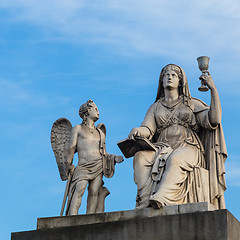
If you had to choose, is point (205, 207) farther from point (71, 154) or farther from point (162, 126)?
point (71, 154)

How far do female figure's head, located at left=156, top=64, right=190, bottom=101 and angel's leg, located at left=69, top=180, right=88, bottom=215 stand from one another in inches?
107

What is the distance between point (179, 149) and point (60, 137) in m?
2.96

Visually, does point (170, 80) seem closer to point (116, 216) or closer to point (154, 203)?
point (154, 203)

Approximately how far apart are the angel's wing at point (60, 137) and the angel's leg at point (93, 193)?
0.93m

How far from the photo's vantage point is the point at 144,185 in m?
15.7

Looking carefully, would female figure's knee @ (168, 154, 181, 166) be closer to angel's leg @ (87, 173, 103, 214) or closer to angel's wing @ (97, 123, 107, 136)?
angel's leg @ (87, 173, 103, 214)

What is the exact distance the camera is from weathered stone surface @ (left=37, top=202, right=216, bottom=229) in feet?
48.6

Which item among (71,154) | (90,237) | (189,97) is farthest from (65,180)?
(189,97)

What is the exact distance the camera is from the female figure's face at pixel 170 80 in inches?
661

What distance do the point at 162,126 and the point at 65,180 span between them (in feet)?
7.92

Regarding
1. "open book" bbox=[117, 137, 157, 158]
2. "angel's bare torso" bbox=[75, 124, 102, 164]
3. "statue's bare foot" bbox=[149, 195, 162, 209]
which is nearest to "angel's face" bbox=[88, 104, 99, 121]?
"angel's bare torso" bbox=[75, 124, 102, 164]

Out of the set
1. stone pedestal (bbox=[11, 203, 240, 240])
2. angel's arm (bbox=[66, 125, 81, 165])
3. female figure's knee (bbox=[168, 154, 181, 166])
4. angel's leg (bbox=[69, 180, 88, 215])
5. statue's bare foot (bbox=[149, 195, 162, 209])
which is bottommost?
stone pedestal (bbox=[11, 203, 240, 240])

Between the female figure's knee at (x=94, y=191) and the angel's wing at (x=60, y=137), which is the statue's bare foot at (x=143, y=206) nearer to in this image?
the female figure's knee at (x=94, y=191)

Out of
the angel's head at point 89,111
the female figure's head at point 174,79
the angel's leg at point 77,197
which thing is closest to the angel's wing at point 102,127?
the angel's head at point 89,111
